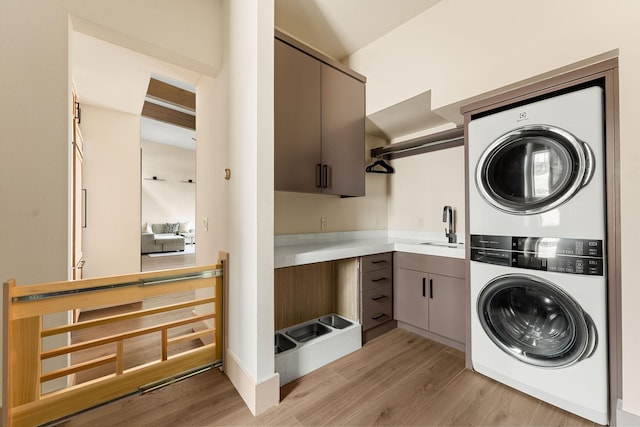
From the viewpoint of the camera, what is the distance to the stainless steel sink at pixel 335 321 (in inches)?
94.1

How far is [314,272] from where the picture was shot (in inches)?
101

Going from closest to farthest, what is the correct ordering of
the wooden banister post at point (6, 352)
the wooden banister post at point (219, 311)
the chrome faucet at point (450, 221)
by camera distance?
the wooden banister post at point (6, 352), the wooden banister post at point (219, 311), the chrome faucet at point (450, 221)

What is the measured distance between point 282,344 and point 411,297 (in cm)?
127

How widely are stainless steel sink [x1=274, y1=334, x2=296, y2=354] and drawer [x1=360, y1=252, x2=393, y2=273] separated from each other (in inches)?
32.9

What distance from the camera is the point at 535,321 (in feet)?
5.67

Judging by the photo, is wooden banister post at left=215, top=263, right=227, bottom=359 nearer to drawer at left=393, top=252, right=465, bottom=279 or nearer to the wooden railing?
the wooden railing

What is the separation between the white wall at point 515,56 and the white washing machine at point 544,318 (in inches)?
4.6

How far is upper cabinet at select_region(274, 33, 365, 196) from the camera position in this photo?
199 centimetres

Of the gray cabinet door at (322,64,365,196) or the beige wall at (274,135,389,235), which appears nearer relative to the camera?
the gray cabinet door at (322,64,365,196)

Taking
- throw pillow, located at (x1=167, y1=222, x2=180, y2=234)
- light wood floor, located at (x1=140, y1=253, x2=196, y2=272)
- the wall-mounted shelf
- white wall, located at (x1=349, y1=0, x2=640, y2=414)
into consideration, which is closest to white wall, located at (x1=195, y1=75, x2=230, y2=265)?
white wall, located at (x1=349, y1=0, x2=640, y2=414)

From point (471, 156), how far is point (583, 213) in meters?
0.72

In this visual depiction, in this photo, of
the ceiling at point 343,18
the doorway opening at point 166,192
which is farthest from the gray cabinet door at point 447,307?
the doorway opening at point 166,192

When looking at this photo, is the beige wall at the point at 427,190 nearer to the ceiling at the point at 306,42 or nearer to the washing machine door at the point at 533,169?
the ceiling at the point at 306,42

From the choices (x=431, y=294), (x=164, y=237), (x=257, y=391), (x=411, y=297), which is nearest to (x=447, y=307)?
(x=431, y=294)
